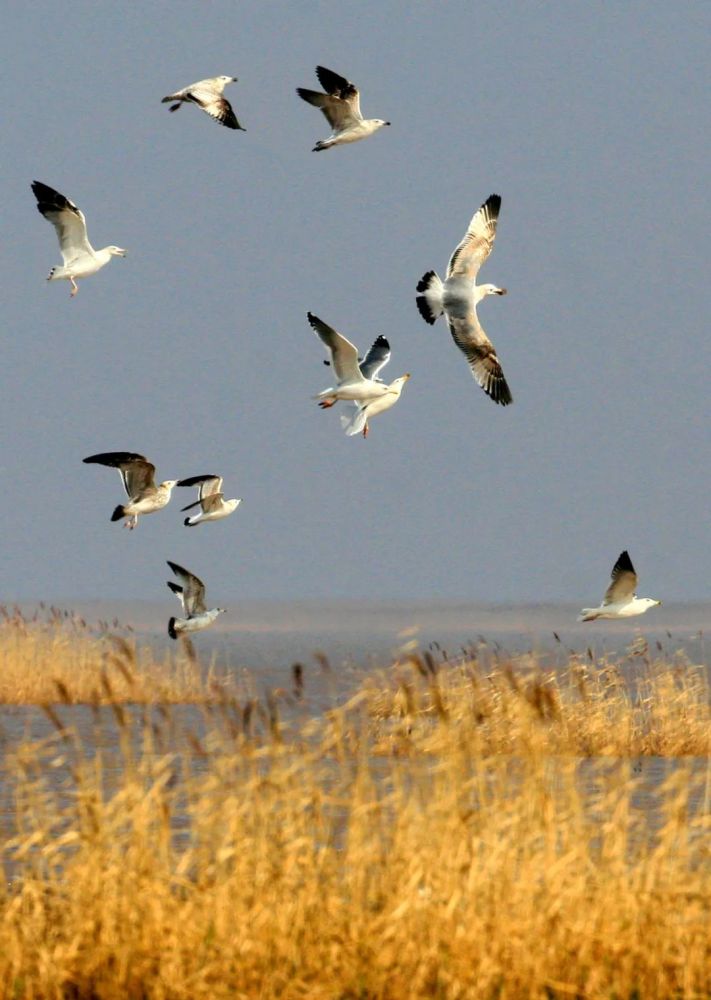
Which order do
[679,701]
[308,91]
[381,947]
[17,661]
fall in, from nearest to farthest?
1. [381,947]
2. [308,91]
3. [679,701]
4. [17,661]

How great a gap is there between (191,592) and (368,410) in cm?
360

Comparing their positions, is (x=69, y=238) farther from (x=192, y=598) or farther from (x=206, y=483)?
(x=192, y=598)

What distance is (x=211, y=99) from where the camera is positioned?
1820cm

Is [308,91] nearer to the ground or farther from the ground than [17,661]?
farther from the ground

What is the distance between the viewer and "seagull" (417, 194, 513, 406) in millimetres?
18984

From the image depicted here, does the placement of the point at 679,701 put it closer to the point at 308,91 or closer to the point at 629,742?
the point at 629,742

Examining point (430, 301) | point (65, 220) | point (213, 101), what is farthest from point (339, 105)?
point (65, 220)

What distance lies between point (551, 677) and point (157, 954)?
38.0ft

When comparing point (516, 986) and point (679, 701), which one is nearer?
point (516, 986)

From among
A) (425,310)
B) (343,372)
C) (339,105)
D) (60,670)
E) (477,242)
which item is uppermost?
(339,105)

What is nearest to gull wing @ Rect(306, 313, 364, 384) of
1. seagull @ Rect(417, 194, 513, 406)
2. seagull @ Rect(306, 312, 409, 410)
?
seagull @ Rect(306, 312, 409, 410)

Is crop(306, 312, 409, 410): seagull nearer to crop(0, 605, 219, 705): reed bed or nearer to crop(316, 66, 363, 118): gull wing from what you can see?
crop(316, 66, 363, 118): gull wing

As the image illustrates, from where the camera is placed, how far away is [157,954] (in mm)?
7766

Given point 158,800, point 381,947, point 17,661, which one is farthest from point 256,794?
point 17,661
